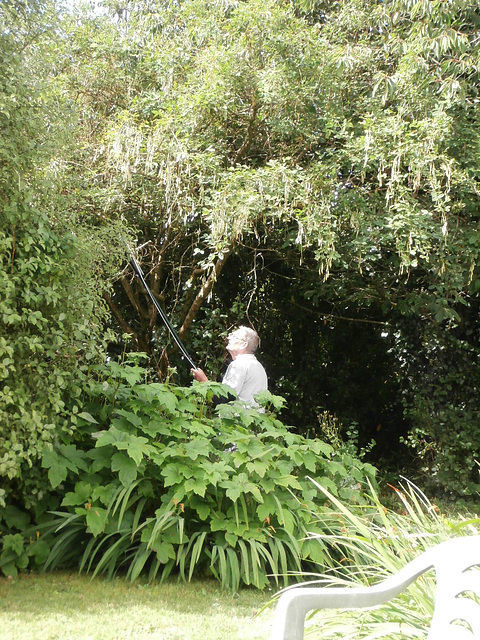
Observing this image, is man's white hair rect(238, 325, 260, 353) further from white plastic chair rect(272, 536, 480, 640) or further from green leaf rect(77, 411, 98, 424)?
white plastic chair rect(272, 536, 480, 640)

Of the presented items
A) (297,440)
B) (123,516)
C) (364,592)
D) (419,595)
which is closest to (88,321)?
(123,516)

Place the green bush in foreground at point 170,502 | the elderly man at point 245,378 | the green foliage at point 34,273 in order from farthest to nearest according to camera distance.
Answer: the elderly man at point 245,378
the green bush in foreground at point 170,502
the green foliage at point 34,273

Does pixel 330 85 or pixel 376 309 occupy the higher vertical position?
pixel 330 85

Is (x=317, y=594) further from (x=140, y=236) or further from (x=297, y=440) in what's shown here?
(x=140, y=236)

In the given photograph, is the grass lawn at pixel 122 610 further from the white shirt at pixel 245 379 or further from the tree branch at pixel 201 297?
the tree branch at pixel 201 297

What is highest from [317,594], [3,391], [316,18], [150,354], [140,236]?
[316,18]

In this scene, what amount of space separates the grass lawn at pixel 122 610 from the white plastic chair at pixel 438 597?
171cm

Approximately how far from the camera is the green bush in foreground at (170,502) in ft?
11.8

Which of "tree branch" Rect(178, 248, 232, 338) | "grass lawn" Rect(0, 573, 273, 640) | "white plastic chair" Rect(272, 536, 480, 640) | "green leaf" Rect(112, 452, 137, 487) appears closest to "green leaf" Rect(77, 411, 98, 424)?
"green leaf" Rect(112, 452, 137, 487)

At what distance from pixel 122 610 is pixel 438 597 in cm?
214

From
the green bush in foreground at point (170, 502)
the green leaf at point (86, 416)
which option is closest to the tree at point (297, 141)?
the green bush in foreground at point (170, 502)

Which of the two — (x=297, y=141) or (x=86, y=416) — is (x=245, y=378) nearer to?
(x=86, y=416)

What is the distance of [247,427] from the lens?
13.8ft

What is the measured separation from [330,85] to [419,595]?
5170mm
